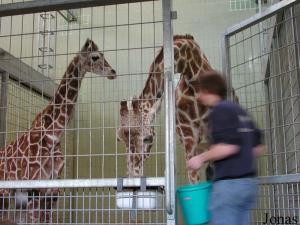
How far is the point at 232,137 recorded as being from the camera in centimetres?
236

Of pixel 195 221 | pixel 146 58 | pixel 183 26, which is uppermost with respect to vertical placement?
pixel 183 26

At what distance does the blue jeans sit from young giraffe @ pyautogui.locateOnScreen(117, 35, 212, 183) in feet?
6.56

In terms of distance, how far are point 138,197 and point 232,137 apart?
99 cm

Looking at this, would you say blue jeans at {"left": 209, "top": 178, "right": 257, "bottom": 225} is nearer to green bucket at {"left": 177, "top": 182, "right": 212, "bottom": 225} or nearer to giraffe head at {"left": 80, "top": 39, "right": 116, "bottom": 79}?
green bucket at {"left": 177, "top": 182, "right": 212, "bottom": 225}

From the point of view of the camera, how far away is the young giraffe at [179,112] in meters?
4.71

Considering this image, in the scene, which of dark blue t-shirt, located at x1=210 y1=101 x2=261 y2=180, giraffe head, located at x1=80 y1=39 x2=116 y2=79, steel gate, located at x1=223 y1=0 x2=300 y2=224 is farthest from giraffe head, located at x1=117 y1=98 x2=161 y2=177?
dark blue t-shirt, located at x1=210 y1=101 x2=261 y2=180

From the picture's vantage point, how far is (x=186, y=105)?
213 inches

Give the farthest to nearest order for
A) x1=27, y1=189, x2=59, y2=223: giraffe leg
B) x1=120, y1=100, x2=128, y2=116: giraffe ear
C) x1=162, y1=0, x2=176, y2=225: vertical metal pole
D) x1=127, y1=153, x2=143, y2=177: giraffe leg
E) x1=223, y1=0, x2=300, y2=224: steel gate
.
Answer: x1=120, y1=100, x2=128, y2=116: giraffe ear, x1=127, y1=153, x2=143, y2=177: giraffe leg, x1=27, y1=189, x2=59, y2=223: giraffe leg, x1=223, y1=0, x2=300, y2=224: steel gate, x1=162, y1=0, x2=176, y2=225: vertical metal pole

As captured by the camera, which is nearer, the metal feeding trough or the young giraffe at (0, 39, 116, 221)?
the metal feeding trough

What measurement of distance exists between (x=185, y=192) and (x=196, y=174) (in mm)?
2362

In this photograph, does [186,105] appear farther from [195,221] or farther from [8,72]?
[195,221]

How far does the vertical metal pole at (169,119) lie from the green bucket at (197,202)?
0.29 meters

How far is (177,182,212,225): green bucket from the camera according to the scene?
260 centimetres

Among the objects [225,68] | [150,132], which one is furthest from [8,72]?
[225,68]
